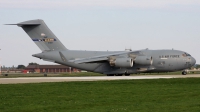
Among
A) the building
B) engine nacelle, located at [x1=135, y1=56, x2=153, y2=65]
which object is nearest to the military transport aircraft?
engine nacelle, located at [x1=135, y1=56, x2=153, y2=65]

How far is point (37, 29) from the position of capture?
193 feet

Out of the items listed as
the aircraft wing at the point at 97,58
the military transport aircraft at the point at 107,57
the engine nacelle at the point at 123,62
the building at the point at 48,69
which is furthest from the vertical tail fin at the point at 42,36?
the building at the point at 48,69

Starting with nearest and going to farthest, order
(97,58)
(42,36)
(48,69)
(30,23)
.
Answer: (97,58) < (30,23) < (42,36) < (48,69)

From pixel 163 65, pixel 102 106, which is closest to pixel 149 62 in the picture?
pixel 163 65

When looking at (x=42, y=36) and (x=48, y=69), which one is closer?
(x=42, y=36)

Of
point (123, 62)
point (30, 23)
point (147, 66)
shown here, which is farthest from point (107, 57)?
point (30, 23)

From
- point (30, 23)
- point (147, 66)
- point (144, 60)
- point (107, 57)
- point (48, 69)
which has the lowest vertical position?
point (147, 66)

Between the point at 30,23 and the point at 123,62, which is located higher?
the point at 30,23

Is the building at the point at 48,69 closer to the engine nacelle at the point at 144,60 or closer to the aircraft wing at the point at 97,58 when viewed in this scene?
the aircraft wing at the point at 97,58

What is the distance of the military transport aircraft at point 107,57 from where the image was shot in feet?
183

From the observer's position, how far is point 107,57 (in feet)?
186

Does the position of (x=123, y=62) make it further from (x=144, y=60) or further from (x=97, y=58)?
(x=97, y=58)

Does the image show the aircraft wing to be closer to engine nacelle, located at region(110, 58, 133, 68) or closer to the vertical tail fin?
engine nacelle, located at region(110, 58, 133, 68)

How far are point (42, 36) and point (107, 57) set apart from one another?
8.75 meters
